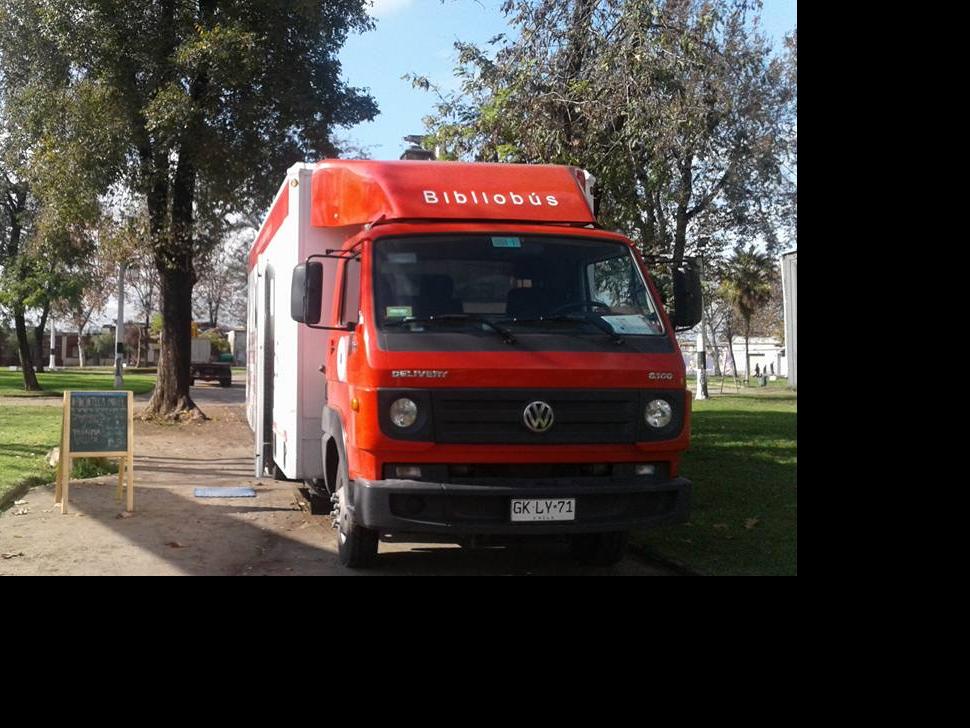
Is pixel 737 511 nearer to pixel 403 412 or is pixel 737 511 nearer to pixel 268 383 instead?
pixel 268 383

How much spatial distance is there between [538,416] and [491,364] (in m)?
0.45

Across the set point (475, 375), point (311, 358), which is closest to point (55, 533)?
point (311, 358)

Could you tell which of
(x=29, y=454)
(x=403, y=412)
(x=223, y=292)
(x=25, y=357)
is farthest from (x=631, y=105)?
(x=223, y=292)

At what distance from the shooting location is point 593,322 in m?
6.98

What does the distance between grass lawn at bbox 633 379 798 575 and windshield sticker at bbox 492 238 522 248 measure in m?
2.35

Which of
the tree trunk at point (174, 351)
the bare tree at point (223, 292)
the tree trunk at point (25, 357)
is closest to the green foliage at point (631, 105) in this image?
the tree trunk at point (174, 351)

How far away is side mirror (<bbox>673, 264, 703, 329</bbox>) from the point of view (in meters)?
7.56

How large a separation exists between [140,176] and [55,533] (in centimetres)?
1070

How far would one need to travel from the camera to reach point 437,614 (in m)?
6.87

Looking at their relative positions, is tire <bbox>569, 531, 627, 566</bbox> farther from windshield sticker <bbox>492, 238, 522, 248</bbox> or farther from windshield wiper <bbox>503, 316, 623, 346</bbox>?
windshield sticker <bbox>492, 238, 522, 248</bbox>

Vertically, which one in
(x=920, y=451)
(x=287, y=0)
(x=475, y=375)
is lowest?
(x=920, y=451)

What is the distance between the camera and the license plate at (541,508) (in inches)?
259

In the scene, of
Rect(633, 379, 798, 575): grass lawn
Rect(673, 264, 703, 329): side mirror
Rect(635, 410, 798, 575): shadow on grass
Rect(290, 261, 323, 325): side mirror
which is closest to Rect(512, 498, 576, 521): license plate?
Rect(633, 379, 798, 575): grass lawn

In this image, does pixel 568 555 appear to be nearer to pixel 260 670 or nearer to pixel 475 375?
pixel 475 375
